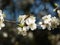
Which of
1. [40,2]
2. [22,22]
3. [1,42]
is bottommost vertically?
[1,42]

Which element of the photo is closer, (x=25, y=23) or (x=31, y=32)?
(x=25, y=23)

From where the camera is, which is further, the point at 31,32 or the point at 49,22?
the point at 31,32

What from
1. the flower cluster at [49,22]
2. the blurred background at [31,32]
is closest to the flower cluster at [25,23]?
the flower cluster at [49,22]

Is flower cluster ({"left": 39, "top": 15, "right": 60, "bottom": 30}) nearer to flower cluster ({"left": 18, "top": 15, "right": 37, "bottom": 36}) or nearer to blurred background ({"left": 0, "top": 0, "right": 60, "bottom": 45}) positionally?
flower cluster ({"left": 18, "top": 15, "right": 37, "bottom": 36})

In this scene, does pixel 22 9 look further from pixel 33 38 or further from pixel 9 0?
pixel 33 38

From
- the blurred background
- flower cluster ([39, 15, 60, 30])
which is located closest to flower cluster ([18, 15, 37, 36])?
flower cluster ([39, 15, 60, 30])

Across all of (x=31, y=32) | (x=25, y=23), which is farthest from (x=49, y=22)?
(x=31, y=32)

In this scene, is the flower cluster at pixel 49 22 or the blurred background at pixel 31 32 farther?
the blurred background at pixel 31 32

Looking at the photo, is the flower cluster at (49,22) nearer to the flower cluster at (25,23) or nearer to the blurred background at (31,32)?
the flower cluster at (25,23)

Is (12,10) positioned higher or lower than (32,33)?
higher

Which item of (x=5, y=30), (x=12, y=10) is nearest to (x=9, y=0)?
(x=12, y=10)

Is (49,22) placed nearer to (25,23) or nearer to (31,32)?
(25,23)
